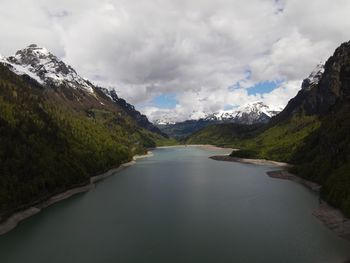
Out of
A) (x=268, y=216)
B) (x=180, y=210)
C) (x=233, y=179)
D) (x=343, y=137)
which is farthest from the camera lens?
(x=233, y=179)

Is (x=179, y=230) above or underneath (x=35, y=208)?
underneath

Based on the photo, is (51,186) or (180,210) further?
(51,186)

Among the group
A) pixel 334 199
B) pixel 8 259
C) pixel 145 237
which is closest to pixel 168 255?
pixel 145 237

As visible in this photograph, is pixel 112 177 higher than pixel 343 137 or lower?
lower

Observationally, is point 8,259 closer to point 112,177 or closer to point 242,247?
point 242,247

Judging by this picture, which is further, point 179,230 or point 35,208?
point 35,208

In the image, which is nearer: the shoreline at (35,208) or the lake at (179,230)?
the lake at (179,230)

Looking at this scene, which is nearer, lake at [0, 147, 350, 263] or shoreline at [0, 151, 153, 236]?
lake at [0, 147, 350, 263]

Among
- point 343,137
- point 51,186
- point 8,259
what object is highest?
point 343,137
